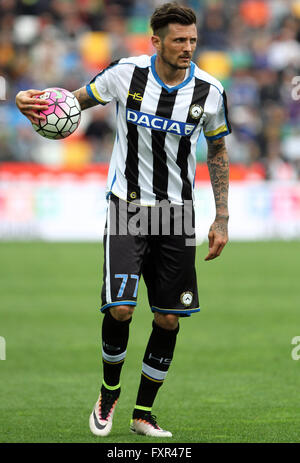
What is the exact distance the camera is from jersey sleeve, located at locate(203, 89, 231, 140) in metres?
5.57

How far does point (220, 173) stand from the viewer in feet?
18.8

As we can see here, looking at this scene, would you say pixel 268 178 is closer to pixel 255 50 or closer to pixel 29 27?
pixel 255 50

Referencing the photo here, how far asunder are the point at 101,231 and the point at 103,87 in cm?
1102

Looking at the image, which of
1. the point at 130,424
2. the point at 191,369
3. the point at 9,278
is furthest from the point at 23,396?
the point at 9,278

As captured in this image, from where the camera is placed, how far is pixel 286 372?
7.27 meters

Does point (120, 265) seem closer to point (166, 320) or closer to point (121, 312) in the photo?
point (121, 312)

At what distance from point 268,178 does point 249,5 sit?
24.3 feet

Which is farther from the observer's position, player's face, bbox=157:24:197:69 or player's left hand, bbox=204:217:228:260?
player's left hand, bbox=204:217:228:260

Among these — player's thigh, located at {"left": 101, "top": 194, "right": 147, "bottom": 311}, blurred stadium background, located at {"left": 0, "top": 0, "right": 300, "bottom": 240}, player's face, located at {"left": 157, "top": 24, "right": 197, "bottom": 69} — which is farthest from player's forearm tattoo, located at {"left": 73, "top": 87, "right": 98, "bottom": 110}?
blurred stadium background, located at {"left": 0, "top": 0, "right": 300, "bottom": 240}

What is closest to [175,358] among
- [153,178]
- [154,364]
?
[154,364]

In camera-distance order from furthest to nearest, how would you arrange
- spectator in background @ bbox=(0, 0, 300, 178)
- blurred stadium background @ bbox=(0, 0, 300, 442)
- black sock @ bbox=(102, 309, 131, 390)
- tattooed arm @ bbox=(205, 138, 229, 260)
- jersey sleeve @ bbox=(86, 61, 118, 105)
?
spectator in background @ bbox=(0, 0, 300, 178), blurred stadium background @ bbox=(0, 0, 300, 442), tattooed arm @ bbox=(205, 138, 229, 260), jersey sleeve @ bbox=(86, 61, 118, 105), black sock @ bbox=(102, 309, 131, 390)

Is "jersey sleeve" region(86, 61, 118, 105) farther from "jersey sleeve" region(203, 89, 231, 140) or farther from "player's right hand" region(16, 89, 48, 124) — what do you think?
"jersey sleeve" region(203, 89, 231, 140)

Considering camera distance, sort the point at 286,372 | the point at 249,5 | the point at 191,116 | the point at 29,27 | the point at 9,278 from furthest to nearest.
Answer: the point at 249,5 → the point at 29,27 → the point at 9,278 → the point at 286,372 → the point at 191,116

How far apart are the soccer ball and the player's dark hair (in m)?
0.65
